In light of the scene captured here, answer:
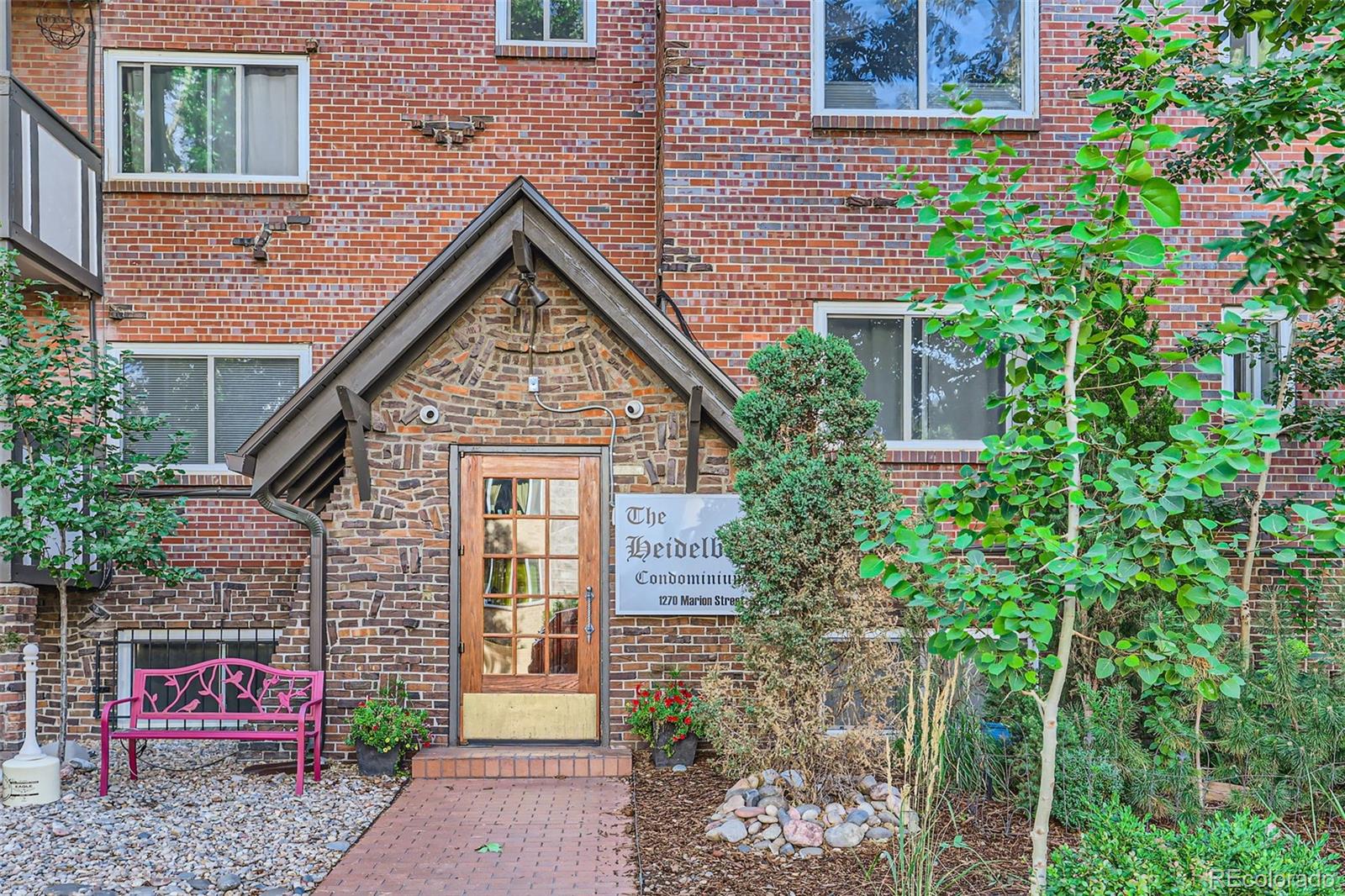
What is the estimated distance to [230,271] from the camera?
33.4 ft

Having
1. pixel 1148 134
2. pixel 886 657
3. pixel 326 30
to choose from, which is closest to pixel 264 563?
pixel 326 30

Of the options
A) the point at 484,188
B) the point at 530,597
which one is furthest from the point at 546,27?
the point at 530,597

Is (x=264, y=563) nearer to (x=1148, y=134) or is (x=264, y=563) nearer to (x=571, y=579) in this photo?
(x=571, y=579)

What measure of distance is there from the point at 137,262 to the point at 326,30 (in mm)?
2976

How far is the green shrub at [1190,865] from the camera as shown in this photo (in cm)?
425

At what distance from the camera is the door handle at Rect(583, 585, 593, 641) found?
8.48 meters

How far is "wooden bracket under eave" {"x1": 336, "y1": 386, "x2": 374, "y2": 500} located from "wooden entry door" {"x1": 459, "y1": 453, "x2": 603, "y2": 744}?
0.79 meters

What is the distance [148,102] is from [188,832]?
291 inches

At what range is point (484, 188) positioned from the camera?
10320 millimetres

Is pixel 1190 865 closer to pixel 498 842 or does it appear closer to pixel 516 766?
pixel 498 842

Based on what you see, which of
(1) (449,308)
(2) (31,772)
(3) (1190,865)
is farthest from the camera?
(1) (449,308)

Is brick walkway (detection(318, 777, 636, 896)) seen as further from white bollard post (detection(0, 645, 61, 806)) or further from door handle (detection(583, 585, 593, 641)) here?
white bollard post (detection(0, 645, 61, 806))

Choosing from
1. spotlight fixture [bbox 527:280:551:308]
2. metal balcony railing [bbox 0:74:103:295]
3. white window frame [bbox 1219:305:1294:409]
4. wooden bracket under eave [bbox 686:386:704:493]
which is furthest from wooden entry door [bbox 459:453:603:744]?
white window frame [bbox 1219:305:1294:409]

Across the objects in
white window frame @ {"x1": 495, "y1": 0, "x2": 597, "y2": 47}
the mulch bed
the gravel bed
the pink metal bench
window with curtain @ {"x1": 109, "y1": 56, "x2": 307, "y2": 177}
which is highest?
white window frame @ {"x1": 495, "y1": 0, "x2": 597, "y2": 47}
